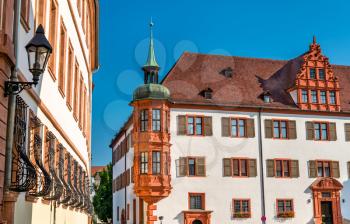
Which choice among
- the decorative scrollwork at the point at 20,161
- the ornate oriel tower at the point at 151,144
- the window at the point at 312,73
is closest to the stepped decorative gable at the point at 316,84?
the window at the point at 312,73

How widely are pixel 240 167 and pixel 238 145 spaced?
1693 mm

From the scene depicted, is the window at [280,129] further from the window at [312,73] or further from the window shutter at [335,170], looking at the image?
the window at [312,73]

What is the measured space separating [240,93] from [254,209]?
373 inches

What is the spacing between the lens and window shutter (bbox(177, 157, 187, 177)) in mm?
37438

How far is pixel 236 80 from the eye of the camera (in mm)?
43031

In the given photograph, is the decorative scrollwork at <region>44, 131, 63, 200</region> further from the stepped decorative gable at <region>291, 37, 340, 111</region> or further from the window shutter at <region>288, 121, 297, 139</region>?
the stepped decorative gable at <region>291, 37, 340, 111</region>

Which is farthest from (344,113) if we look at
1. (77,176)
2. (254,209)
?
(77,176)

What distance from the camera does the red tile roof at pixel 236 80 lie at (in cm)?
4044

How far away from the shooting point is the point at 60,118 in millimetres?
13609

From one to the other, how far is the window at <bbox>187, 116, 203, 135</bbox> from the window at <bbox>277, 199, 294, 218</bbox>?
827 centimetres

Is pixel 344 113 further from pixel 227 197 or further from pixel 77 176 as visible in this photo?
pixel 77 176

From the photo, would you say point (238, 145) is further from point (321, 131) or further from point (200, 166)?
point (321, 131)

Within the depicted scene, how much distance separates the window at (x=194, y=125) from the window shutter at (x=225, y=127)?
1724 mm

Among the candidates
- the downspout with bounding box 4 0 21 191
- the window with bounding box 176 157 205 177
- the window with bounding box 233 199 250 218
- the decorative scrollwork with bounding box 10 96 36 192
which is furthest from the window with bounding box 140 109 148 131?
the downspout with bounding box 4 0 21 191
